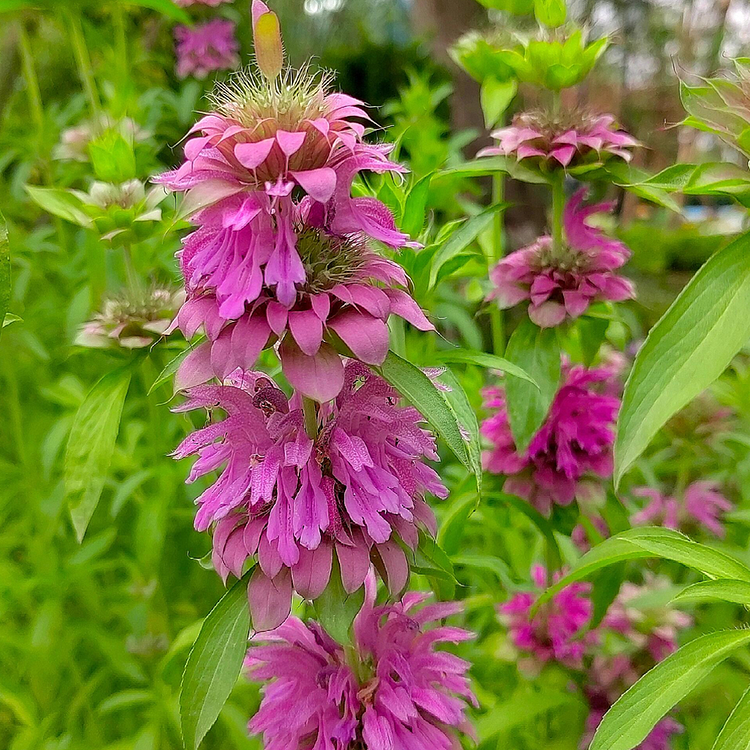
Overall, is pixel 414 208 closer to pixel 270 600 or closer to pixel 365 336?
pixel 365 336

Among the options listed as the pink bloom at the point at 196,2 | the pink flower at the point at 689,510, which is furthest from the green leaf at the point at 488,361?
the pink bloom at the point at 196,2

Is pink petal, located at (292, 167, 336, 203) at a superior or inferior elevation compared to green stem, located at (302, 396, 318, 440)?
superior

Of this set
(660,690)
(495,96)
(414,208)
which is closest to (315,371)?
(414,208)

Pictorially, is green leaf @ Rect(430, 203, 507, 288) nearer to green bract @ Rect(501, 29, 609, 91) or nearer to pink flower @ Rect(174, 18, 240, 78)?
green bract @ Rect(501, 29, 609, 91)

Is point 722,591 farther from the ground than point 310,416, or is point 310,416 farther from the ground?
point 310,416

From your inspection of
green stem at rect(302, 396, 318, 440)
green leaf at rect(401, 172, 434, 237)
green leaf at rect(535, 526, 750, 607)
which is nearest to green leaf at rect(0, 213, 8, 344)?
green stem at rect(302, 396, 318, 440)

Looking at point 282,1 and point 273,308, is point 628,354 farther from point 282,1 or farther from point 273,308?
point 282,1
